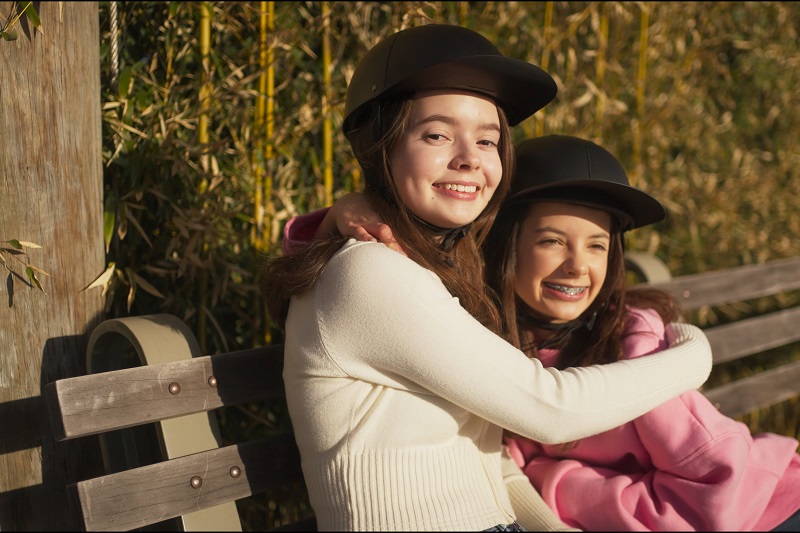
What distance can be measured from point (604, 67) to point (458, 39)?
83.6 inches

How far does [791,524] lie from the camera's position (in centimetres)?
241

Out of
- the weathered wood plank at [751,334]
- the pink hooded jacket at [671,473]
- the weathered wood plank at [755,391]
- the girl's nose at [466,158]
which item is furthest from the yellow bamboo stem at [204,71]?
the weathered wood plank at [755,391]

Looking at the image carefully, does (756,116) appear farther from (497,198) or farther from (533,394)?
(533,394)

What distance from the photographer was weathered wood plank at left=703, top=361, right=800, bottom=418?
12.3 ft

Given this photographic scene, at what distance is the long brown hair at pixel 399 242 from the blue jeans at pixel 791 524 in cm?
98

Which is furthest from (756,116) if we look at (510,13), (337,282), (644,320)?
(337,282)

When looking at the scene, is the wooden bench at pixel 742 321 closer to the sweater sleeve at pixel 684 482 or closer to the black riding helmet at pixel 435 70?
the sweater sleeve at pixel 684 482

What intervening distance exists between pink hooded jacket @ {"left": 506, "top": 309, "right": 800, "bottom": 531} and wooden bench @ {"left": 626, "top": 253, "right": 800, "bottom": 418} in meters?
1.02

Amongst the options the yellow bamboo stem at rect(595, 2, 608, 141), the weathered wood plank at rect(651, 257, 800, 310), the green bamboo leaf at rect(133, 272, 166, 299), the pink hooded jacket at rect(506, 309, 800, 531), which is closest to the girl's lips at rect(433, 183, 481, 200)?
the pink hooded jacket at rect(506, 309, 800, 531)

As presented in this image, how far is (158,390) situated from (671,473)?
4.53 feet

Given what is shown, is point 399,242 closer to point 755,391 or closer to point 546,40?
point 546,40

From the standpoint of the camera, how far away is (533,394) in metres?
1.94

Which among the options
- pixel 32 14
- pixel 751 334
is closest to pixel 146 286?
pixel 32 14

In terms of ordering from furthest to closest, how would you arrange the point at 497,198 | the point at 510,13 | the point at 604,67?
the point at 604,67 → the point at 510,13 → the point at 497,198
